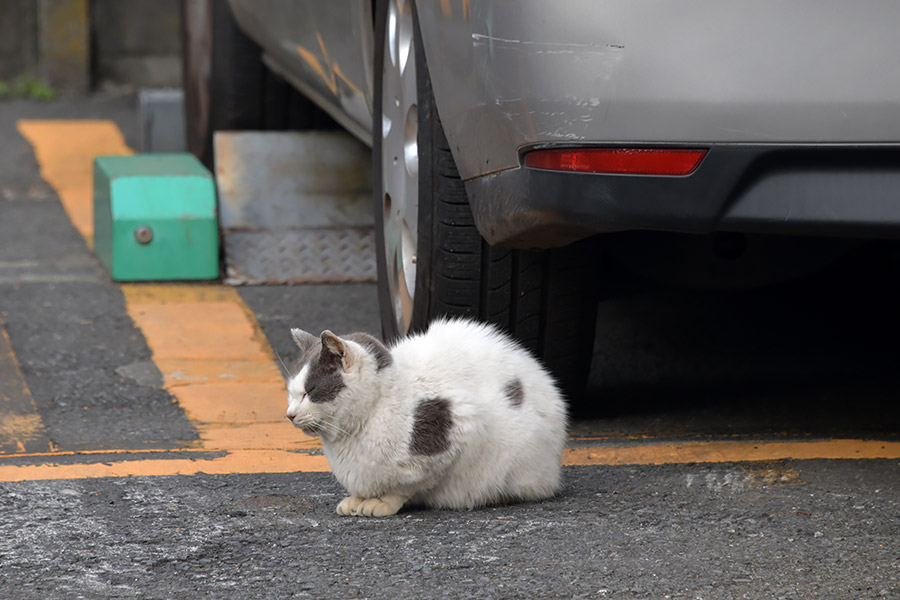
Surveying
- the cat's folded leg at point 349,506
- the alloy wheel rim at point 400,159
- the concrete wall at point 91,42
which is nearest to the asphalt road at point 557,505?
the cat's folded leg at point 349,506

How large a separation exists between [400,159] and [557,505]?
3.55 feet

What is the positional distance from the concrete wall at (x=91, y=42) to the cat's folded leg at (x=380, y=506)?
25.8ft

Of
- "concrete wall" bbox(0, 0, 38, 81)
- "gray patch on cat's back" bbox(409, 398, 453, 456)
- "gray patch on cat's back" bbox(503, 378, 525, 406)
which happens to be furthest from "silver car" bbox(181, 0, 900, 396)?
"concrete wall" bbox(0, 0, 38, 81)

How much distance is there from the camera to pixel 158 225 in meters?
4.74

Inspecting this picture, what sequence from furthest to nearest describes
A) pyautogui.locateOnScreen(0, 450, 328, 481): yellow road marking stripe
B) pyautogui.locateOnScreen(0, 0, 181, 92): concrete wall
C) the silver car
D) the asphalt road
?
pyautogui.locateOnScreen(0, 0, 181, 92): concrete wall < pyautogui.locateOnScreen(0, 450, 328, 481): yellow road marking stripe < the silver car < the asphalt road

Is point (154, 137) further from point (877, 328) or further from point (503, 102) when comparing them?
point (503, 102)

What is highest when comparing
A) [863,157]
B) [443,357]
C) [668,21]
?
[668,21]

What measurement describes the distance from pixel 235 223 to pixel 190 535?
9.39 feet

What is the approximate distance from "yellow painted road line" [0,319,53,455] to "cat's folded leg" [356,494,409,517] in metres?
0.93

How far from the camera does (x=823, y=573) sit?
227 centimetres

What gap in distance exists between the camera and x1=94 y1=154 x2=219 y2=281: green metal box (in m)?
4.71

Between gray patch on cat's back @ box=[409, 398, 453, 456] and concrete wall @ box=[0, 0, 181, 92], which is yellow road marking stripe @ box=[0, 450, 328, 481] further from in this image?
concrete wall @ box=[0, 0, 181, 92]

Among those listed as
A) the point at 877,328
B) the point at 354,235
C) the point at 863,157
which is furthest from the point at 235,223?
the point at 863,157

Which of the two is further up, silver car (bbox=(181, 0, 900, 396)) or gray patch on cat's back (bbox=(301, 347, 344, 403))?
silver car (bbox=(181, 0, 900, 396))
